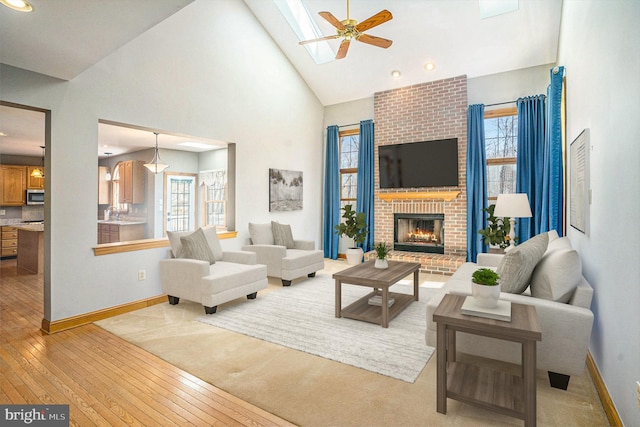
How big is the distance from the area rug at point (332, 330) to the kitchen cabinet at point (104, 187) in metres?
6.43

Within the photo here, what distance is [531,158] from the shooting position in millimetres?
5082

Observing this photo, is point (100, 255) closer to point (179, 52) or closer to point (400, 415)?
point (179, 52)

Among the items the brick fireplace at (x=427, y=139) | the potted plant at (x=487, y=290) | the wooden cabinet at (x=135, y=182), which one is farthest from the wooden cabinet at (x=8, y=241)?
the potted plant at (x=487, y=290)

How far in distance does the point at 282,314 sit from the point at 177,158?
5457 millimetres

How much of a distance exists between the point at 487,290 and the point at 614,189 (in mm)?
944

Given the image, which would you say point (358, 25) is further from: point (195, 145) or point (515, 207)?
point (195, 145)

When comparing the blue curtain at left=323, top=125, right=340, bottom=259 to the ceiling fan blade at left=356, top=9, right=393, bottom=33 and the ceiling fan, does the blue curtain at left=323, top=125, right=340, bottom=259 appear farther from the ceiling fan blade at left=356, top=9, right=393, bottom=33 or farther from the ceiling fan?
the ceiling fan blade at left=356, top=9, right=393, bottom=33

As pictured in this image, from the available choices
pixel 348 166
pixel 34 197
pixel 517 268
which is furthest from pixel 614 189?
pixel 34 197

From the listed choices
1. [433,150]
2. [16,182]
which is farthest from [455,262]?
[16,182]

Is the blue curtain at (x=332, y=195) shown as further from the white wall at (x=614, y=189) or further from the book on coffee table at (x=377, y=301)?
the white wall at (x=614, y=189)

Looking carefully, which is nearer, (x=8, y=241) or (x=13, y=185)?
(x=8, y=241)

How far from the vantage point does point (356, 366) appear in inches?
97.2

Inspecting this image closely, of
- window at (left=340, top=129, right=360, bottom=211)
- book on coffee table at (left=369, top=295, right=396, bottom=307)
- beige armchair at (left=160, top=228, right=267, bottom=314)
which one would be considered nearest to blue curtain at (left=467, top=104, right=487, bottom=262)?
window at (left=340, top=129, right=360, bottom=211)

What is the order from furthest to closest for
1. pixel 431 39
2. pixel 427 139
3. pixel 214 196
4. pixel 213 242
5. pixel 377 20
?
pixel 214 196
pixel 427 139
pixel 431 39
pixel 213 242
pixel 377 20
